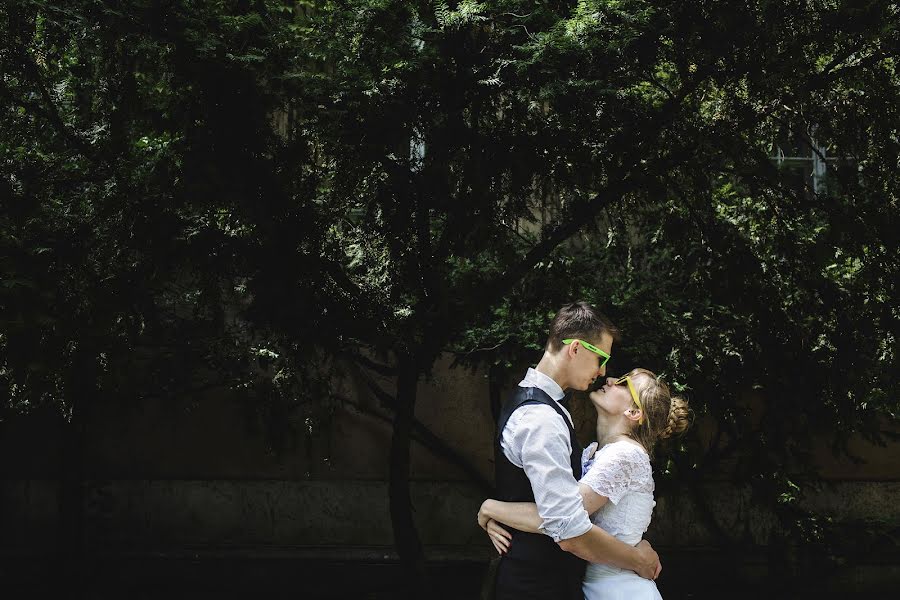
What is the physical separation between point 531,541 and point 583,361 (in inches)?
25.7

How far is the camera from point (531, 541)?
9.29 ft

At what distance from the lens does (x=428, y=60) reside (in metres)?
5.22

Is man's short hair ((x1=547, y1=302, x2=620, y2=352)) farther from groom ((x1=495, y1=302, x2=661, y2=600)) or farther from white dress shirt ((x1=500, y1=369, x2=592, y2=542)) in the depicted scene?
white dress shirt ((x1=500, y1=369, x2=592, y2=542))

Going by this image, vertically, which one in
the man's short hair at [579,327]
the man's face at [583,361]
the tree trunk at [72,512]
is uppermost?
the man's short hair at [579,327]

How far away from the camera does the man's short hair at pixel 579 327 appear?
294 cm

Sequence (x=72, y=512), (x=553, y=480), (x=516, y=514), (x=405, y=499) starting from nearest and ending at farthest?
(x=553, y=480), (x=516, y=514), (x=405, y=499), (x=72, y=512)

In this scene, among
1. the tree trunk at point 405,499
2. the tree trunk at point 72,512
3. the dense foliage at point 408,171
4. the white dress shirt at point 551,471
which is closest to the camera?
the white dress shirt at point 551,471

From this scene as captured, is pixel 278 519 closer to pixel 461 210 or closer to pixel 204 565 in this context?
pixel 204 565

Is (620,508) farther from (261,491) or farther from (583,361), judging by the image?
(261,491)

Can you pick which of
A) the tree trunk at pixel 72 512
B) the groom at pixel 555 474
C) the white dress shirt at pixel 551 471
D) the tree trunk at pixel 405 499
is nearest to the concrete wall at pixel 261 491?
the tree trunk at pixel 72 512

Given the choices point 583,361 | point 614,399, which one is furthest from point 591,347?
point 614,399

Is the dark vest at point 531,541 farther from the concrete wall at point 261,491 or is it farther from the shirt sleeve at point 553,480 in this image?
the concrete wall at point 261,491

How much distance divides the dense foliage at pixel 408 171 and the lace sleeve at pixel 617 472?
2822mm

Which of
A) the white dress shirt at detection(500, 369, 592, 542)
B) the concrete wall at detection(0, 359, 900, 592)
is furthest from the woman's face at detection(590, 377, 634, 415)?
the concrete wall at detection(0, 359, 900, 592)
